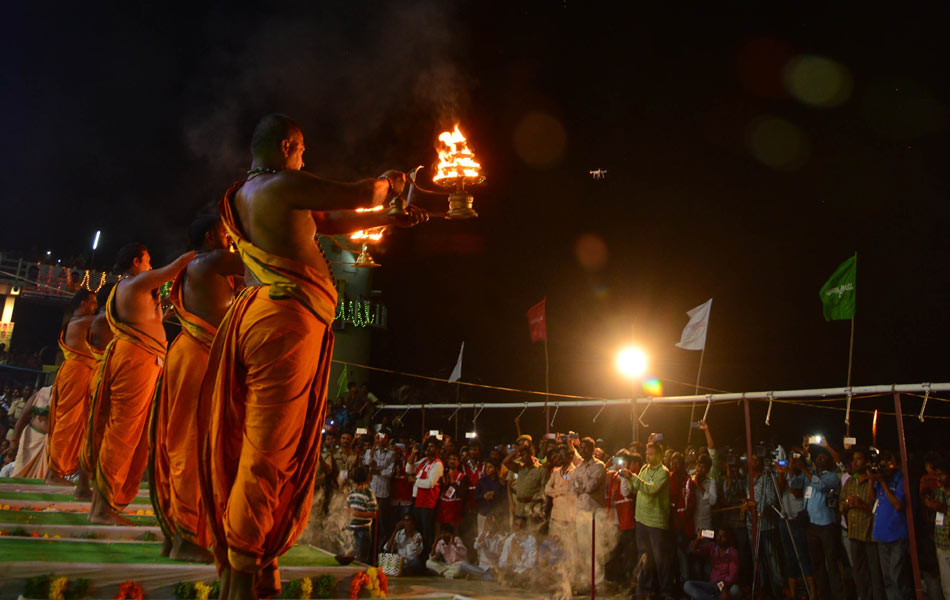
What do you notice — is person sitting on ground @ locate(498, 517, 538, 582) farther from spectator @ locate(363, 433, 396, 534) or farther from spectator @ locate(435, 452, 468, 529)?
spectator @ locate(363, 433, 396, 534)

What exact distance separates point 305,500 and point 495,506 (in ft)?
31.7

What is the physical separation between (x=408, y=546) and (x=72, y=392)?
607cm

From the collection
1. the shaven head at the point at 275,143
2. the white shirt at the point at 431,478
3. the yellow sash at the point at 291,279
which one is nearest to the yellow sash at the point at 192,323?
the yellow sash at the point at 291,279

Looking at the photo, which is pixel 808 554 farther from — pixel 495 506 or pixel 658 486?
pixel 495 506

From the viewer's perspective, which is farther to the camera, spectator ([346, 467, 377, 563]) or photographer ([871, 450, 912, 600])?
spectator ([346, 467, 377, 563])

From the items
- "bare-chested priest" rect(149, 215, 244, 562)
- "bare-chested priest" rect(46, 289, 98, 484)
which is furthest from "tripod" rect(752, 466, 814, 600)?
"bare-chested priest" rect(46, 289, 98, 484)

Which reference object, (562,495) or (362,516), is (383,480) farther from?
(562,495)

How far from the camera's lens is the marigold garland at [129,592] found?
3701mm

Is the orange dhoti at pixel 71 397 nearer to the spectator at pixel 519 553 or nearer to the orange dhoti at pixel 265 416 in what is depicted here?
the orange dhoti at pixel 265 416

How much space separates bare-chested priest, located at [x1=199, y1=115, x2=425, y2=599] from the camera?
3.05 meters

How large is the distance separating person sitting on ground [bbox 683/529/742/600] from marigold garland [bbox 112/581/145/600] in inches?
294

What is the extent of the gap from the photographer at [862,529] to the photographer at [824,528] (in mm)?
385

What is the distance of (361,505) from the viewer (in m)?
9.94

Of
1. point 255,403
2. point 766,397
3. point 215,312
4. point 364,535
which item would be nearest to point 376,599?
point 255,403
